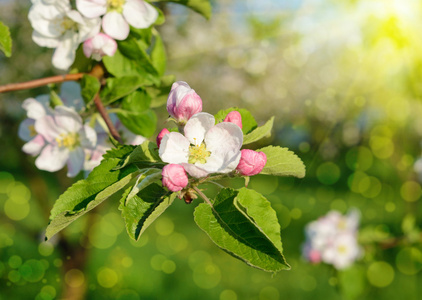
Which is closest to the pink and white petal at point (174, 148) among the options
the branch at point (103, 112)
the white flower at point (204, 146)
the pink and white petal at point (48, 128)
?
the white flower at point (204, 146)

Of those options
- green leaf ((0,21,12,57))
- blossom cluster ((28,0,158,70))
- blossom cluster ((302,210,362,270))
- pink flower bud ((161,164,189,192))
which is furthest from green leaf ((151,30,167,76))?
blossom cluster ((302,210,362,270))

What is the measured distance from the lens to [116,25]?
109 centimetres

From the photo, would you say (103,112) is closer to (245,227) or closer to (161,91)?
(161,91)

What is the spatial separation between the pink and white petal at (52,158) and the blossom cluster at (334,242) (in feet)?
6.33

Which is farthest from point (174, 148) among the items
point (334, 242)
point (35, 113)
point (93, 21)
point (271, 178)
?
point (271, 178)

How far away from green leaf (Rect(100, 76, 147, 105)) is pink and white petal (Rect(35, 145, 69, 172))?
19cm

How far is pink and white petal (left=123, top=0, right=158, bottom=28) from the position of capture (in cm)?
108

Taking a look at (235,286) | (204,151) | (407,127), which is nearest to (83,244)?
(235,286)

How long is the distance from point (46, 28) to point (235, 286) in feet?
11.6

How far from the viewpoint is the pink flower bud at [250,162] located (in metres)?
0.73

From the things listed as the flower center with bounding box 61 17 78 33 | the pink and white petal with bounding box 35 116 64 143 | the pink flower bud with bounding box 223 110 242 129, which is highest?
the pink flower bud with bounding box 223 110 242 129

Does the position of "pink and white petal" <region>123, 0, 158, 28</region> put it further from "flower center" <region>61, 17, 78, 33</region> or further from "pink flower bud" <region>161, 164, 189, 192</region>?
"pink flower bud" <region>161, 164, 189, 192</region>

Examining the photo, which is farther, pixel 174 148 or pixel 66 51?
pixel 66 51

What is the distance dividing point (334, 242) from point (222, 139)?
7.27 ft
